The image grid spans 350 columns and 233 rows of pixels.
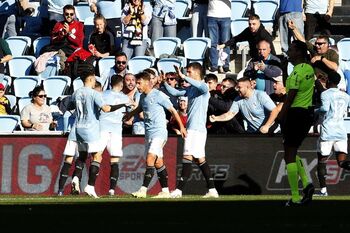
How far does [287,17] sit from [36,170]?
6.02 metres

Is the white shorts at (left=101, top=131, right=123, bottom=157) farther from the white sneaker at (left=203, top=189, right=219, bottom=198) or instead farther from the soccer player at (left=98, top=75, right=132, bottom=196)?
the white sneaker at (left=203, top=189, right=219, bottom=198)

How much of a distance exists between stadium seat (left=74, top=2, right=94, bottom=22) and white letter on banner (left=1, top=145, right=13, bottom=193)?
5.83 meters

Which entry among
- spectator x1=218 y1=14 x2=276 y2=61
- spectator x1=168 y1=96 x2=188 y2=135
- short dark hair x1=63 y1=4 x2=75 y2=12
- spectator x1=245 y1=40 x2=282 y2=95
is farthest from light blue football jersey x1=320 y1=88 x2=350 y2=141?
short dark hair x1=63 y1=4 x2=75 y2=12

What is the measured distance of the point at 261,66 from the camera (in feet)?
70.3

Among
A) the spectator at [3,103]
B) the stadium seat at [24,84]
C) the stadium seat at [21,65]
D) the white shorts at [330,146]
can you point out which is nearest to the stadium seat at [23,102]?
the spectator at [3,103]

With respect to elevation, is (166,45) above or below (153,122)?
above

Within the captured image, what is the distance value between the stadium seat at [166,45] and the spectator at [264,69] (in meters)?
2.35

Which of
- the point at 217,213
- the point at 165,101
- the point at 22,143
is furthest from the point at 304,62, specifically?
the point at 22,143

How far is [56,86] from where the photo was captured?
76.1 feet

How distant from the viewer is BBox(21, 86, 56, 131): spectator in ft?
70.7

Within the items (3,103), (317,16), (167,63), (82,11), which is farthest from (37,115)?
(317,16)

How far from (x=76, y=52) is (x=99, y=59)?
469mm

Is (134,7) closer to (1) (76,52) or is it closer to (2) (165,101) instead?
(1) (76,52)

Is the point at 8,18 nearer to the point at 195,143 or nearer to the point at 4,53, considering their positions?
the point at 4,53
